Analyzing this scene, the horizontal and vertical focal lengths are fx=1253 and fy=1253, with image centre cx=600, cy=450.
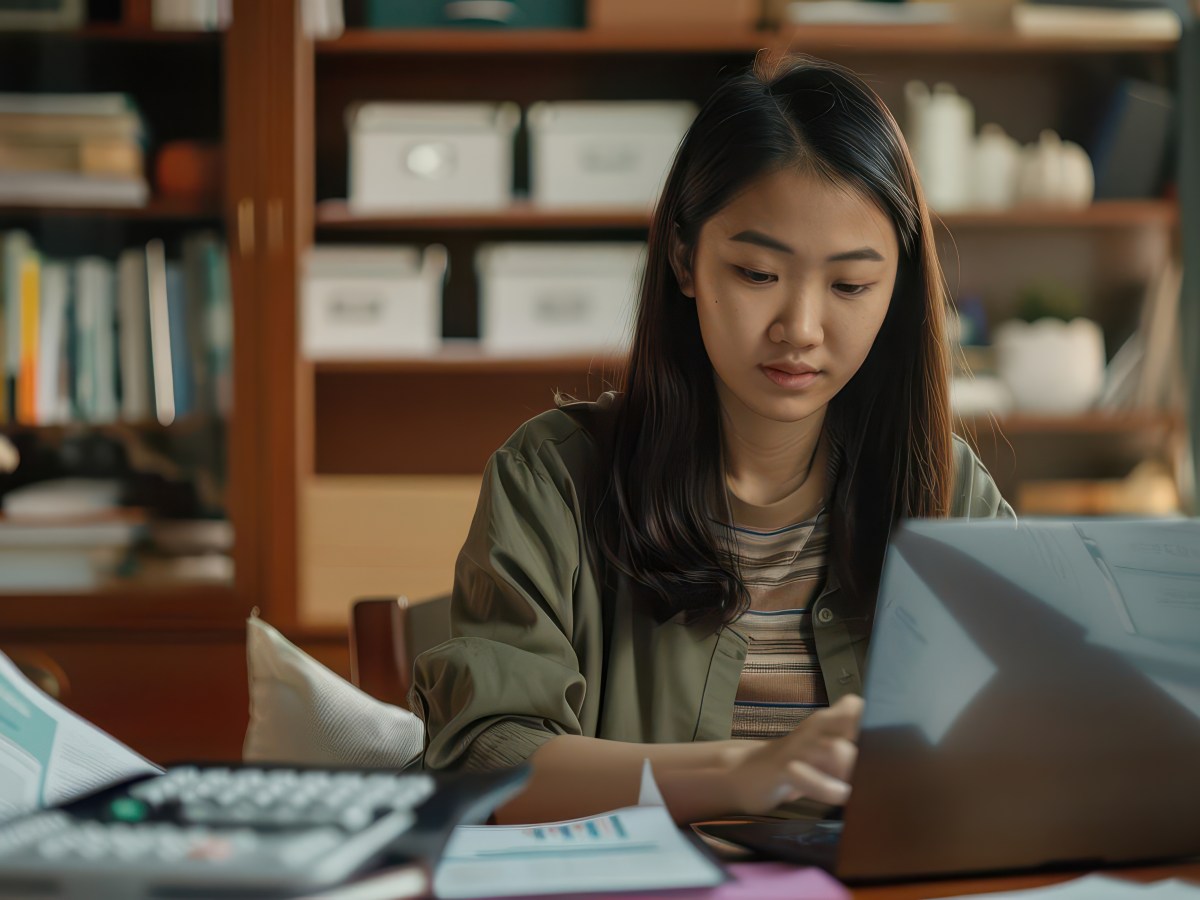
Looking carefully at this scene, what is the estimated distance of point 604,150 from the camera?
2.45 meters

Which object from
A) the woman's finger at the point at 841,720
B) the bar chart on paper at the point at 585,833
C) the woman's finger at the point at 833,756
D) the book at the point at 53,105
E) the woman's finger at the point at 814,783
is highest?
the book at the point at 53,105

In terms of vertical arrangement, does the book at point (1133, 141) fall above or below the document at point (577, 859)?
above

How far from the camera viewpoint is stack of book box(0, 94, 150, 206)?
2.47m

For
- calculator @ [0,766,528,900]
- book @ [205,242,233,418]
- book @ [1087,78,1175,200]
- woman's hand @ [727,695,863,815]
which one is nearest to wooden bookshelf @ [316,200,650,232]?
book @ [205,242,233,418]

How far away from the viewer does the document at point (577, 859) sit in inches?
23.7

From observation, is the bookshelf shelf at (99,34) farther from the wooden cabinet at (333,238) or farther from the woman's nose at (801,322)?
the woman's nose at (801,322)

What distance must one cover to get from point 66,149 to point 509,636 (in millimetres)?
1935

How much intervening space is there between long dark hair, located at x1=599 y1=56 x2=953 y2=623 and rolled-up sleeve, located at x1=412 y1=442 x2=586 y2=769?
7cm

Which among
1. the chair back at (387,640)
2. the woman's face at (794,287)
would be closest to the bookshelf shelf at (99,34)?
the chair back at (387,640)

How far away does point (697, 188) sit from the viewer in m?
1.11

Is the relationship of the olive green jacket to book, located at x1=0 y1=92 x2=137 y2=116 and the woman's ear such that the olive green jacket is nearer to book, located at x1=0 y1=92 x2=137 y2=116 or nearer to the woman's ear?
the woman's ear

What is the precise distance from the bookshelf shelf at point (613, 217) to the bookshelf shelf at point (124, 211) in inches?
10.4

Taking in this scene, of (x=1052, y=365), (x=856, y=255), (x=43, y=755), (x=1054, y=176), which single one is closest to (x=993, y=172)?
(x=1054, y=176)

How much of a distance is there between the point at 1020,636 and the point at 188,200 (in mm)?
2169
